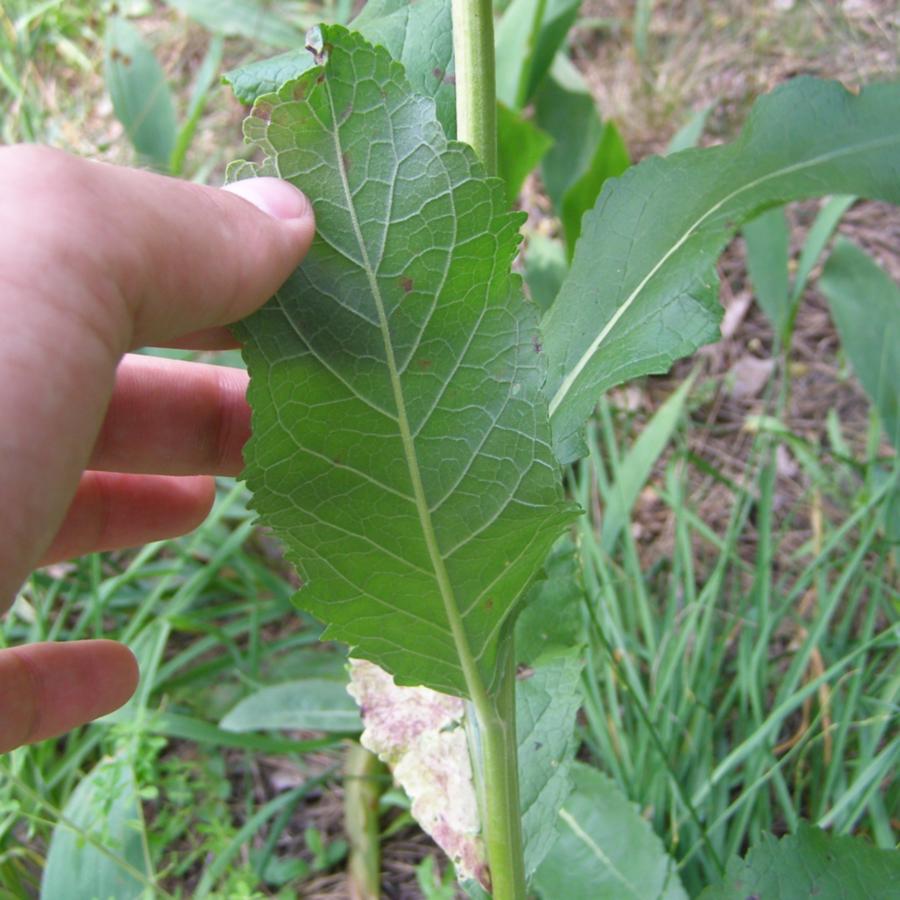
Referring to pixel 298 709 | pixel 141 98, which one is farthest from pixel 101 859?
pixel 141 98

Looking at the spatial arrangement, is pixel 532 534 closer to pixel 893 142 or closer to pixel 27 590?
pixel 893 142

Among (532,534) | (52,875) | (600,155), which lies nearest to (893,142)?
(532,534)

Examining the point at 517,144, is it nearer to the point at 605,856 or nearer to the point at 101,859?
the point at 605,856

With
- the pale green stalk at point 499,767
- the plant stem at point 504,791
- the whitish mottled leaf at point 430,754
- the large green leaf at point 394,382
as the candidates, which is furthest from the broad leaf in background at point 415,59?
the whitish mottled leaf at point 430,754

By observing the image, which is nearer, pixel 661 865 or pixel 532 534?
pixel 532 534

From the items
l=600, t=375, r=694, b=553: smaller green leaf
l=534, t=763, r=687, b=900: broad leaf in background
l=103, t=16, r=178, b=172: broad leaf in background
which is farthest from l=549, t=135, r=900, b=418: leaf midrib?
l=103, t=16, r=178, b=172: broad leaf in background
